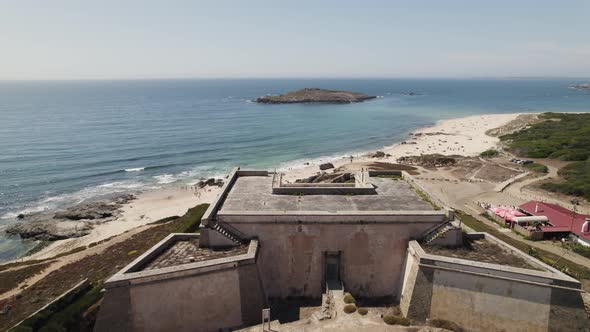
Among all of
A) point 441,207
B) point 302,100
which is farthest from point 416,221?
point 302,100

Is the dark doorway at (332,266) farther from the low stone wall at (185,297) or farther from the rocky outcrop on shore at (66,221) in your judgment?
the rocky outcrop on shore at (66,221)

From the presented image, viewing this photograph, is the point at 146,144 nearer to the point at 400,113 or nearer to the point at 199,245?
the point at 199,245

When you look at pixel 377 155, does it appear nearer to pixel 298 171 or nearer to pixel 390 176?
pixel 298 171

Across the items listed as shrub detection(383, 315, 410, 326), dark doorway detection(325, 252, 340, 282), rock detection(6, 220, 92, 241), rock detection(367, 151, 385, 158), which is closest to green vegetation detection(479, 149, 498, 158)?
rock detection(367, 151, 385, 158)

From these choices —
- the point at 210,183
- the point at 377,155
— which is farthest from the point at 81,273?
the point at 377,155

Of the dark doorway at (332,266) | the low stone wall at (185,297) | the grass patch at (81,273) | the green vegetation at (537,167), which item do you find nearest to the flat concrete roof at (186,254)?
the low stone wall at (185,297)

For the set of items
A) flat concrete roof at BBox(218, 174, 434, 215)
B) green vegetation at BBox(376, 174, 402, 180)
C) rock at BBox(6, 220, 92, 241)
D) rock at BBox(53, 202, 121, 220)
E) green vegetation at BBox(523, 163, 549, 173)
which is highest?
green vegetation at BBox(376, 174, 402, 180)

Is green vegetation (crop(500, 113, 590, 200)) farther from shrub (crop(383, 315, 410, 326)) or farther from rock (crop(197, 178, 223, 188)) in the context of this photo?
rock (crop(197, 178, 223, 188))
